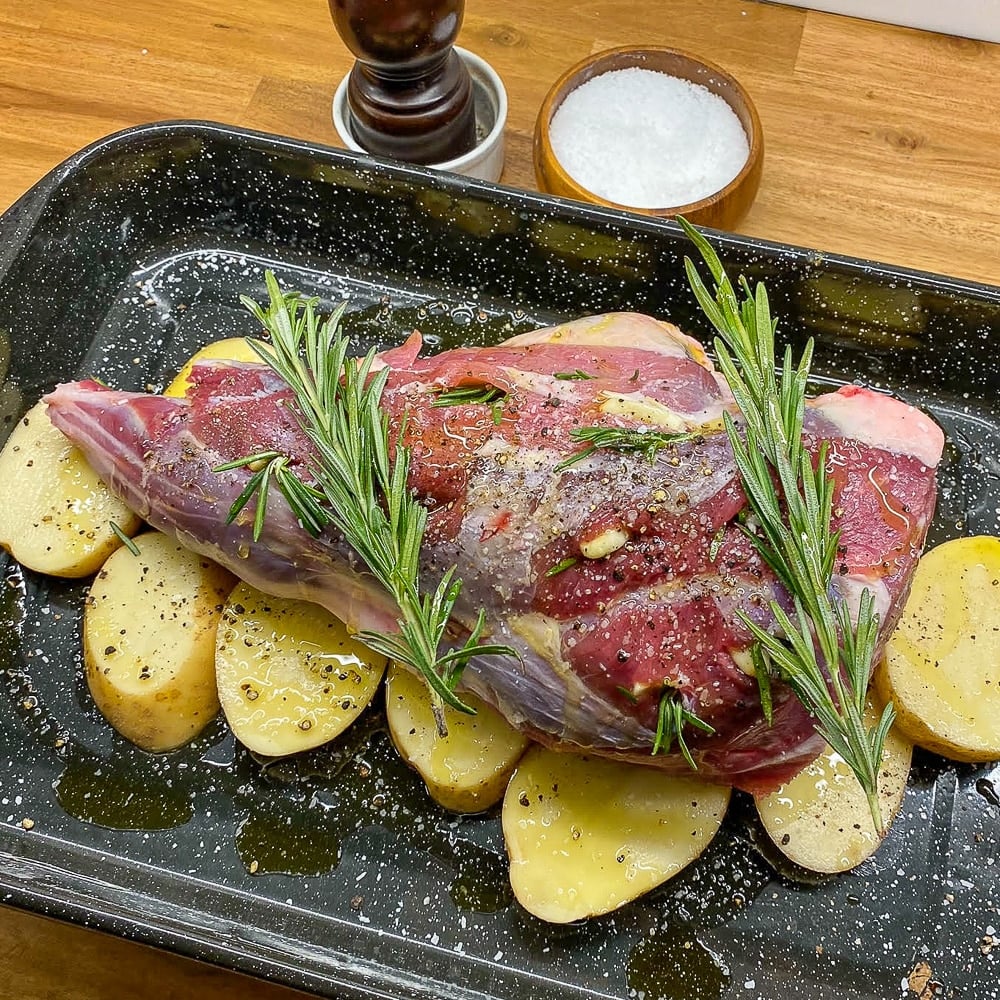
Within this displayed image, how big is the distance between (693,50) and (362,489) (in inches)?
58.0

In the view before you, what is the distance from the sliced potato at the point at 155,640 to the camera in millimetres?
1447

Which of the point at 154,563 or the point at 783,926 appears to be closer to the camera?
the point at 783,926

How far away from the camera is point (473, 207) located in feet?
5.65

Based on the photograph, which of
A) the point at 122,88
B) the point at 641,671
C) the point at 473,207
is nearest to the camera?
the point at 641,671

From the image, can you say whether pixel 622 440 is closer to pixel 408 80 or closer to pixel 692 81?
pixel 408 80

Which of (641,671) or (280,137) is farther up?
(280,137)

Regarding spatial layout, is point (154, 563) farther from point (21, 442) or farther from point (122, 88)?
point (122, 88)

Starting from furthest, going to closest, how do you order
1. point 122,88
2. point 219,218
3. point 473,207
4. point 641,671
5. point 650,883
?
point 122,88, point 219,218, point 473,207, point 650,883, point 641,671

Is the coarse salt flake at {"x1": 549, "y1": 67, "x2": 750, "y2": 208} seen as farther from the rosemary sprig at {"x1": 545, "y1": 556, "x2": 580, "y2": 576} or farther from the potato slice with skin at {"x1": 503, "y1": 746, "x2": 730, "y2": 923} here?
the potato slice with skin at {"x1": 503, "y1": 746, "x2": 730, "y2": 923}

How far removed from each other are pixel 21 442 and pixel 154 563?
0.32 metres

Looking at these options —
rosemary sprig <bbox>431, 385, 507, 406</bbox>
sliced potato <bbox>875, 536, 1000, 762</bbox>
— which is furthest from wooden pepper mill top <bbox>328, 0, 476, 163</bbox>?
sliced potato <bbox>875, 536, 1000, 762</bbox>

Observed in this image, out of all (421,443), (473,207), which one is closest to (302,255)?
(473,207)

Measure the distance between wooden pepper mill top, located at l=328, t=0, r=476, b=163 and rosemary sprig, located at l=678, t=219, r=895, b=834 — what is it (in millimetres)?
712

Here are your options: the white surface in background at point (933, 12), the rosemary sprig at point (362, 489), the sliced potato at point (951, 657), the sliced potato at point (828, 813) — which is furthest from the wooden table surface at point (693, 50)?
the sliced potato at point (828, 813)
